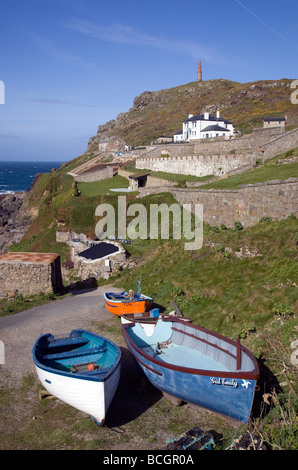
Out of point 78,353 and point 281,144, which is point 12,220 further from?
point 78,353

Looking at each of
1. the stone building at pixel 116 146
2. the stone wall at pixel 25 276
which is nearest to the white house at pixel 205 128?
the stone building at pixel 116 146

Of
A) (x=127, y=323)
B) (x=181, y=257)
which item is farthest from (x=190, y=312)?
(x=181, y=257)

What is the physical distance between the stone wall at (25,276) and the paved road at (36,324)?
1.63m

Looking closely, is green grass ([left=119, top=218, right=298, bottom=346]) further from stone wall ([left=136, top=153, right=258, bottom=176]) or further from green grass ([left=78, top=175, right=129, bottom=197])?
green grass ([left=78, top=175, right=129, bottom=197])

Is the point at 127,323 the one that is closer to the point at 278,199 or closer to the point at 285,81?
the point at 278,199

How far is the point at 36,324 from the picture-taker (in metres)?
19.6

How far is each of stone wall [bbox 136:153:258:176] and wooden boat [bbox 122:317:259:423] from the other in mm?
23601

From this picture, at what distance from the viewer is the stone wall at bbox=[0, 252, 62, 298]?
24.0m

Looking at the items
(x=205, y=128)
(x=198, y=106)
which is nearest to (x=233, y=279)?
(x=205, y=128)

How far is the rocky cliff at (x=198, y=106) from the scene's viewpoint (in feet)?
295

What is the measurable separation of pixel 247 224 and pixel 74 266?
13884 mm

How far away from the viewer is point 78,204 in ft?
139

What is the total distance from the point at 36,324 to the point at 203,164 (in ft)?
89.1
